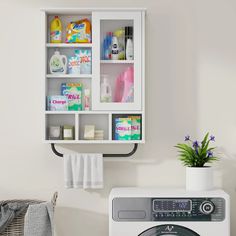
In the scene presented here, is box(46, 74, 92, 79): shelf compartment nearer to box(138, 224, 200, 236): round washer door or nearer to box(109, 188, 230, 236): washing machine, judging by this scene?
box(109, 188, 230, 236): washing machine

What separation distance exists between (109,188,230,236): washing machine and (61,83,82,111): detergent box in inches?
21.3

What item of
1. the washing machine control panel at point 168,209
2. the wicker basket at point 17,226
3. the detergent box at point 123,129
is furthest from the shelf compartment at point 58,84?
the washing machine control panel at point 168,209

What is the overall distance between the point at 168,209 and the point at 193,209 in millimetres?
128

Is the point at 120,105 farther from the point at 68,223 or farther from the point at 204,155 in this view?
the point at 68,223

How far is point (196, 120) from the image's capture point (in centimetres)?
277

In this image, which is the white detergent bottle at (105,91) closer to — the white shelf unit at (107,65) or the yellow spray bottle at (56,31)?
the white shelf unit at (107,65)

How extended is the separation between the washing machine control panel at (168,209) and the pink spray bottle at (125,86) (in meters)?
0.55

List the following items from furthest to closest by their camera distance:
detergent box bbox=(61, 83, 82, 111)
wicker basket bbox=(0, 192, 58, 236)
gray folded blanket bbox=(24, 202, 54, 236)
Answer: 1. detergent box bbox=(61, 83, 82, 111)
2. wicker basket bbox=(0, 192, 58, 236)
3. gray folded blanket bbox=(24, 202, 54, 236)

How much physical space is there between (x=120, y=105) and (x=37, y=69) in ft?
1.74

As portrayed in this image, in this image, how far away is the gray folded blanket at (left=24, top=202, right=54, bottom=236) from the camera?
248 cm

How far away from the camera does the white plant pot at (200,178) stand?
2.55 m

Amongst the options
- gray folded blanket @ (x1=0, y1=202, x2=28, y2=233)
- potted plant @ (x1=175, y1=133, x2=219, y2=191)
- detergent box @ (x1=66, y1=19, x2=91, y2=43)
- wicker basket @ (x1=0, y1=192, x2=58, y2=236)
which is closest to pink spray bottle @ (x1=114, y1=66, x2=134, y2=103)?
detergent box @ (x1=66, y1=19, x2=91, y2=43)

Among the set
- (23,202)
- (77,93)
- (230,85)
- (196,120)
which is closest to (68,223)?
(23,202)

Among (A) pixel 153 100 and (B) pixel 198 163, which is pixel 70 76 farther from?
(B) pixel 198 163
